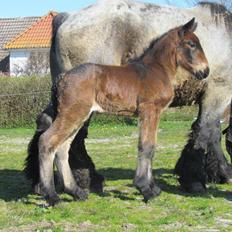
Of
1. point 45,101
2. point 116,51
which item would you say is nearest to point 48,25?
point 45,101

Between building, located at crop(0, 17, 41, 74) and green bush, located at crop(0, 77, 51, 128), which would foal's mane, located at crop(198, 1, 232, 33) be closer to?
green bush, located at crop(0, 77, 51, 128)

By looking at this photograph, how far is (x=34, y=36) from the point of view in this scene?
4331cm

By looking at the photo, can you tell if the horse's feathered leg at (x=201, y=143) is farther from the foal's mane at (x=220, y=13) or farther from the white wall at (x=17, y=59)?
the white wall at (x=17, y=59)

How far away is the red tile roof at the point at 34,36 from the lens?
42.7 meters

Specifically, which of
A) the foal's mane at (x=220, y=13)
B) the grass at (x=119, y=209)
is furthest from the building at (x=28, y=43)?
the foal's mane at (x=220, y=13)

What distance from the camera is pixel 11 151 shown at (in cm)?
1577

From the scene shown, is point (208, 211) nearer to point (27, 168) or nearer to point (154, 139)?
point (154, 139)

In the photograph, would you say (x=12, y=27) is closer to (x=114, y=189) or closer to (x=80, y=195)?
(x=114, y=189)

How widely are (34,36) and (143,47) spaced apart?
35.9m

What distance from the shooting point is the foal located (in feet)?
23.3

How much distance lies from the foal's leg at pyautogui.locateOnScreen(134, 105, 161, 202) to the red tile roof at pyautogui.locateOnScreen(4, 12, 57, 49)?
35.7 meters

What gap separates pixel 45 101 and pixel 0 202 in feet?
56.8

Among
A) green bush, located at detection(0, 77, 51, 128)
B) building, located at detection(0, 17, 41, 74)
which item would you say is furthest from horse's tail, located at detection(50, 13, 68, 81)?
building, located at detection(0, 17, 41, 74)

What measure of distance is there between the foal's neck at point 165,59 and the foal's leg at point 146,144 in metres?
0.62
